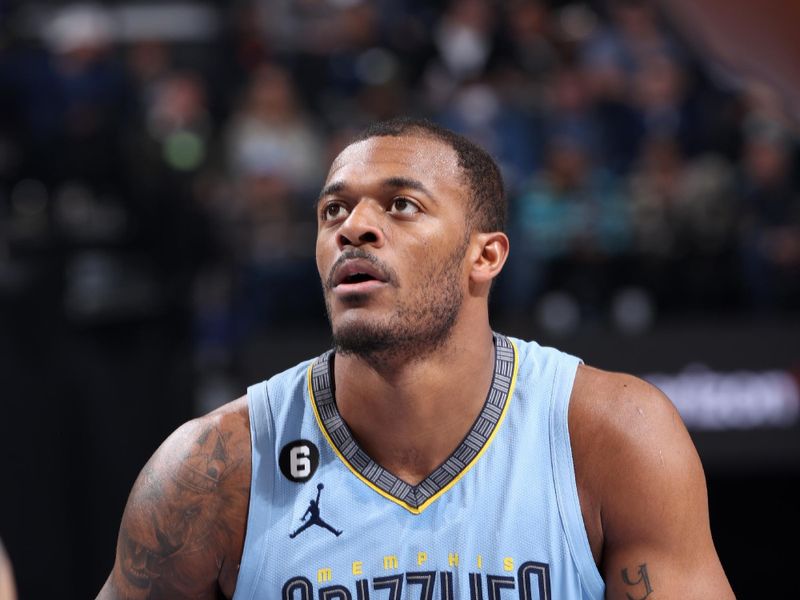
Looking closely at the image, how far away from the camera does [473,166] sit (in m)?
3.11

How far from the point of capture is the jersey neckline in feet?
9.59

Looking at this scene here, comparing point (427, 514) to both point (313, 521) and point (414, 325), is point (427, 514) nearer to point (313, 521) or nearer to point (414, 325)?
point (313, 521)

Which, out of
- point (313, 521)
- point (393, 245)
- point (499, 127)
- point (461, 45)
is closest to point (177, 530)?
point (313, 521)

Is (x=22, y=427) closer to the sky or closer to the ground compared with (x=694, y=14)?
closer to the sky

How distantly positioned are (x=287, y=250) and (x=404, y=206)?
449 cm

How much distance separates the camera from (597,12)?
10.2m

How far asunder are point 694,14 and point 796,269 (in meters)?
6.59

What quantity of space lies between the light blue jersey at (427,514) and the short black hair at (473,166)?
0.43 m

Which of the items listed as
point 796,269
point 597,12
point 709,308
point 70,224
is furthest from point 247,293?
point 597,12

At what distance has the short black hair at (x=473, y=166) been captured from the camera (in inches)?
121

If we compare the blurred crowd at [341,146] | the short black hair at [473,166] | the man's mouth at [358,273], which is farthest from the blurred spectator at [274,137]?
the man's mouth at [358,273]

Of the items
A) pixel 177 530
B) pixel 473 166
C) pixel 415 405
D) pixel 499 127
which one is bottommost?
pixel 177 530

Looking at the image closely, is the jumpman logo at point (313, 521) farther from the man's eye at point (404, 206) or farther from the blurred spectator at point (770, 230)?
the blurred spectator at point (770, 230)

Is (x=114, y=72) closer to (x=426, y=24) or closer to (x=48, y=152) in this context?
(x=48, y=152)
